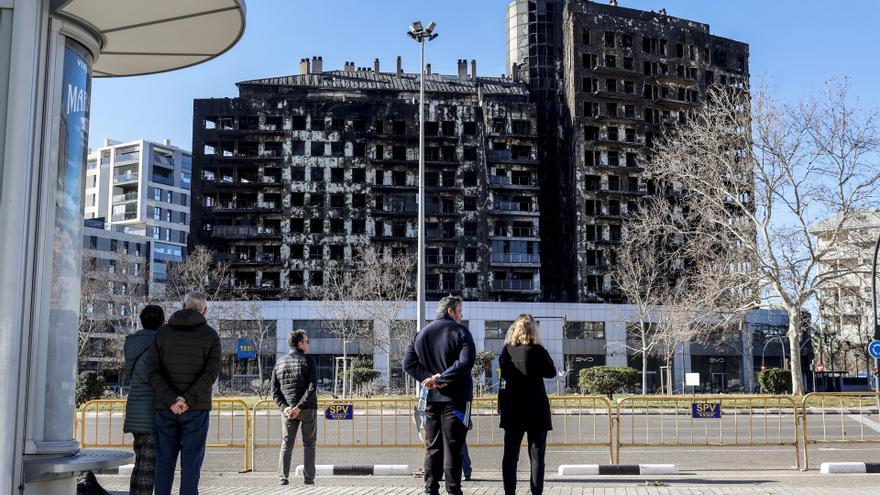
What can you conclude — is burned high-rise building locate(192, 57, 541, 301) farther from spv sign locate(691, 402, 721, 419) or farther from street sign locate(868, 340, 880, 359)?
spv sign locate(691, 402, 721, 419)

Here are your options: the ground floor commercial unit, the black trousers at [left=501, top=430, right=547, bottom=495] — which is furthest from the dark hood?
the ground floor commercial unit

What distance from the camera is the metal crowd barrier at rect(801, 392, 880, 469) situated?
640 inches

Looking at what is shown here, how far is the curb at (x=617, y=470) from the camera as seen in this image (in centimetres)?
1252

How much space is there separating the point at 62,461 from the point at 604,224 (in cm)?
7349

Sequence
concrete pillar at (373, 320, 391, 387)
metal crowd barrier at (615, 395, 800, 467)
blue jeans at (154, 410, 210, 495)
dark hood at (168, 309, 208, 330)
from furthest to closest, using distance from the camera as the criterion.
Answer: concrete pillar at (373, 320, 391, 387), metal crowd barrier at (615, 395, 800, 467), dark hood at (168, 309, 208, 330), blue jeans at (154, 410, 210, 495)

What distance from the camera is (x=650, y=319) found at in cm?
6900

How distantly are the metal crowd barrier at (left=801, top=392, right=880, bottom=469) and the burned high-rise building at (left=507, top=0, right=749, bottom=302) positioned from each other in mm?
57757

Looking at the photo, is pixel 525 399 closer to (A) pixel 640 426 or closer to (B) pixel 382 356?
(A) pixel 640 426

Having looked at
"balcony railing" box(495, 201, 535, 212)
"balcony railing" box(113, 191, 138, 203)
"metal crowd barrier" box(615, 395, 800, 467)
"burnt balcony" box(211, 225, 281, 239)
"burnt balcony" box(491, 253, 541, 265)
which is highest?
"balcony railing" box(113, 191, 138, 203)

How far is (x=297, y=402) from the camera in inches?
427

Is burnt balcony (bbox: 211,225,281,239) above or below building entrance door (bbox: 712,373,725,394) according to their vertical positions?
above

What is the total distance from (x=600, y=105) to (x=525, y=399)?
73865 millimetres

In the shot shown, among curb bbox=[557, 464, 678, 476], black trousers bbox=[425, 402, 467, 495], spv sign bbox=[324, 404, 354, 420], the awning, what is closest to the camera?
the awning

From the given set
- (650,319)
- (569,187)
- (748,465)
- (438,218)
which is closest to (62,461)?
(748,465)
